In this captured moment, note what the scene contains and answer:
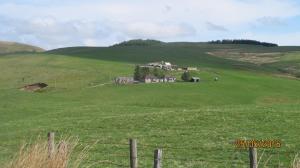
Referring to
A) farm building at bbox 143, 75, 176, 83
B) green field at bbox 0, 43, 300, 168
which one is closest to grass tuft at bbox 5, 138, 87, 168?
green field at bbox 0, 43, 300, 168

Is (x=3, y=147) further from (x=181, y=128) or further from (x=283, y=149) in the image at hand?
(x=283, y=149)

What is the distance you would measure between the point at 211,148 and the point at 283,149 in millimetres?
2710

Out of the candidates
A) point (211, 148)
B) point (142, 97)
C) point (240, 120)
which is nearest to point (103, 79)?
point (142, 97)

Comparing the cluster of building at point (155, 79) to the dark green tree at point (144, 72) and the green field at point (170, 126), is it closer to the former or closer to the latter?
the dark green tree at point (144, 72)

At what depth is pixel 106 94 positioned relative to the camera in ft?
248

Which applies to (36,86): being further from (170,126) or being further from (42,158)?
(42,158)

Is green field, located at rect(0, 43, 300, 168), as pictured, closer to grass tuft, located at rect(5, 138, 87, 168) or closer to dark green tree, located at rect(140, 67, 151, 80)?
grass tuft, located at rect(5, 138, 87, 168)
